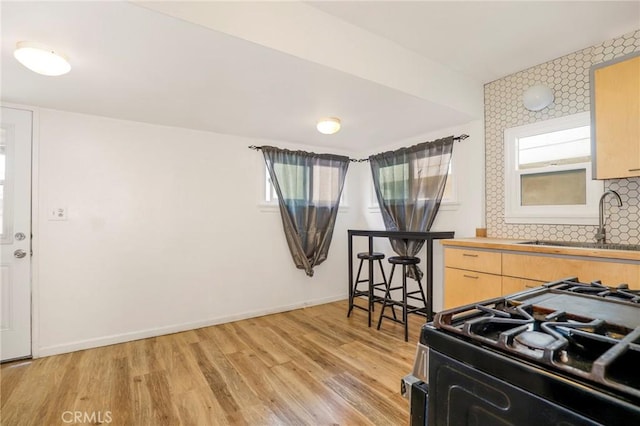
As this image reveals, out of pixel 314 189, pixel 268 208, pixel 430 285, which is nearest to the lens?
pixel 430 285

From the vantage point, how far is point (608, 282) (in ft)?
5.76

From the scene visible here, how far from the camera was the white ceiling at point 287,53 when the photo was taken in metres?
1.62

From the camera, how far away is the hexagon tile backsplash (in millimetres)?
2170

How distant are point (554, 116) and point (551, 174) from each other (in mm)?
498

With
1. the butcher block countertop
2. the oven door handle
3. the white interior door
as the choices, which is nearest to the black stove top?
the oven door handle

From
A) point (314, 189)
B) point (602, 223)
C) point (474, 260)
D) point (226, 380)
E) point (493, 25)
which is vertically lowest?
point (226, 380)

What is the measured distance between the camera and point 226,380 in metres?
2.20

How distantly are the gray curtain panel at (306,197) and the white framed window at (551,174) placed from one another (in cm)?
210

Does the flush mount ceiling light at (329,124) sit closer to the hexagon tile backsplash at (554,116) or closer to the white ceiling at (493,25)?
Answer: the white ceiling at (493,25)

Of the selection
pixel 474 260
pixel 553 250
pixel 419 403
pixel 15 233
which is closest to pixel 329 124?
pixel 474 260

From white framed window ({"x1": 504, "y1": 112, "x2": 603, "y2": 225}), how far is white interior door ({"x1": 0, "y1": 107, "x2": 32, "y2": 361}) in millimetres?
4426

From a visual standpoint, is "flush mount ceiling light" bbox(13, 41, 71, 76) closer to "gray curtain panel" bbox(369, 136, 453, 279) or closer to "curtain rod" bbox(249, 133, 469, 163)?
"curtain rod" bbox(249, 133, 469, 163)

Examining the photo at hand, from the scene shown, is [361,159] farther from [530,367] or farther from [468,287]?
[530,367]

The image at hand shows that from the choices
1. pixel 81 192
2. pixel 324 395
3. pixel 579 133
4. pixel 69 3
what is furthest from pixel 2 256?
pixel 579 133
